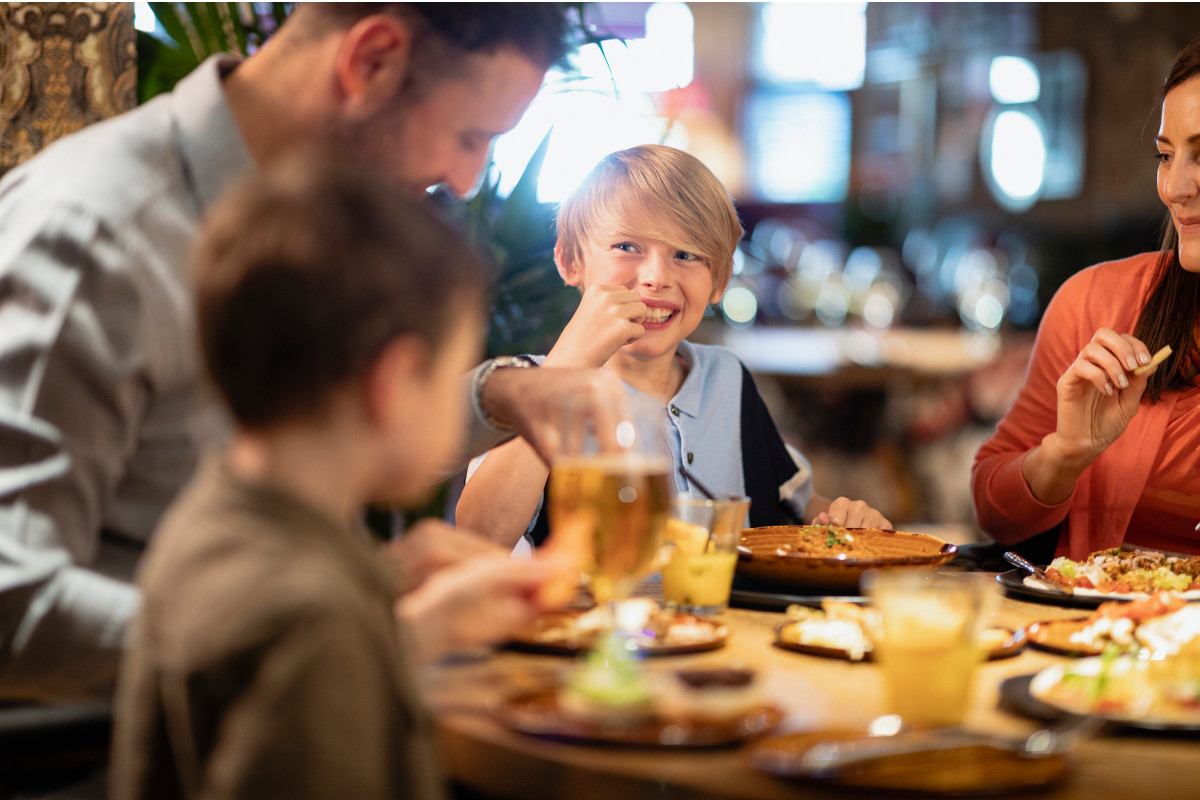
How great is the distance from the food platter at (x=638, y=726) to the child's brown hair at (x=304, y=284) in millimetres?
279

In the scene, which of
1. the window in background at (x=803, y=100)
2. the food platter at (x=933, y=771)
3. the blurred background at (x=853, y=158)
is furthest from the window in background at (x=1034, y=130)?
the food platter at (x=933, y=771)

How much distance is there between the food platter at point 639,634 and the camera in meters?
1.03

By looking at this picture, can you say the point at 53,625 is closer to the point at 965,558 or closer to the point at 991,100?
the point at 965,558

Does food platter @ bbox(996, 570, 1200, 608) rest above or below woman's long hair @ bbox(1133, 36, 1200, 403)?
below

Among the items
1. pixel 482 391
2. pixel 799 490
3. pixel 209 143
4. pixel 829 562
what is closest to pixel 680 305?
pixel 799 490

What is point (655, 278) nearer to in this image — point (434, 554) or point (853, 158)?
point (434, 554)

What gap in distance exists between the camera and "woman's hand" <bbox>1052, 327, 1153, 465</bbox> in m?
1.65

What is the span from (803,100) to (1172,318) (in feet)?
41.1

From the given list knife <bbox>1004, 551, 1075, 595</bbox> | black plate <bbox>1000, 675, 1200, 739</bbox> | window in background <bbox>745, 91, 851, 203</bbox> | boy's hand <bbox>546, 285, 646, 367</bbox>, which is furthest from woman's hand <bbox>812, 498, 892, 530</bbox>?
window in background <bbox>745, 91, 851, 203</bbox>

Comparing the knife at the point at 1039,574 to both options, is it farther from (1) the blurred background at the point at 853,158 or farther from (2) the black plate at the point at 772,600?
(1) the blurred background at the point at 853,158

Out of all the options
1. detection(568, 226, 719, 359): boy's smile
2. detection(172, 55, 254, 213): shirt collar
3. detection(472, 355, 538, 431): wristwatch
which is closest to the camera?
detection(172, 55, 254, 213): shirt collar

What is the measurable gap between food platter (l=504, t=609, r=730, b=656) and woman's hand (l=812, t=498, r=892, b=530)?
1.82 ft

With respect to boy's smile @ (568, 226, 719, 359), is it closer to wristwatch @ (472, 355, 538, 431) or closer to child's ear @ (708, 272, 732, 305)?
child's ear @ (708, 272, 732, 305)

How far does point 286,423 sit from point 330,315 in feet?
0.28
